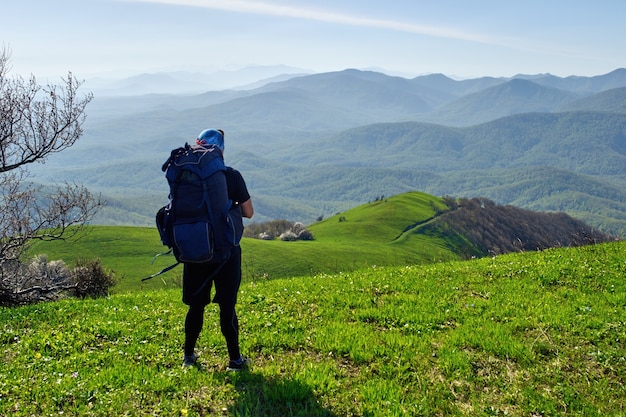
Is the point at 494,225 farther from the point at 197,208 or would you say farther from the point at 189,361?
the point at 197,208

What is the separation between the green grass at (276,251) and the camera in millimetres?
66188

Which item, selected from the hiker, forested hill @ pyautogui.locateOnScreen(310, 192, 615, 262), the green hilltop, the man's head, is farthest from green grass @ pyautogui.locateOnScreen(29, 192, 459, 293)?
the man's head

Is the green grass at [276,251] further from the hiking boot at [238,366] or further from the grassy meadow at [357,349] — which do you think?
the hiking boot at [238,366]

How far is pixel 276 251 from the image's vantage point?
265 ft

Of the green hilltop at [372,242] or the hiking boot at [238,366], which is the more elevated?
the hiking boot at [238,366]

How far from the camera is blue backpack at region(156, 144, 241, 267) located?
23.4ft

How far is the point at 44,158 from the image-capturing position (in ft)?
61.8

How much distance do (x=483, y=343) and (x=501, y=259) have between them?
339 inches

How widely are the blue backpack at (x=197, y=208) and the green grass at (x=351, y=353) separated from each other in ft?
7.80

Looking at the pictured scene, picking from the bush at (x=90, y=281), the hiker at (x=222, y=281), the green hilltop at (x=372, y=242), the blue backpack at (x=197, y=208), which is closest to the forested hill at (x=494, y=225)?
the green hilltop at (x=372, y=242)

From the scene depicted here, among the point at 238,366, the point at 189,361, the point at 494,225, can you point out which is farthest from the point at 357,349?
the point at 494,225

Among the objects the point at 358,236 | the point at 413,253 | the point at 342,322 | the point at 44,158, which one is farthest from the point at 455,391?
the point at 358,236

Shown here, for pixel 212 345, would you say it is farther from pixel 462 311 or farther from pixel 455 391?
pixel 462 311

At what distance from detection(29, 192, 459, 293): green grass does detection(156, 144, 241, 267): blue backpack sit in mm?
34548
